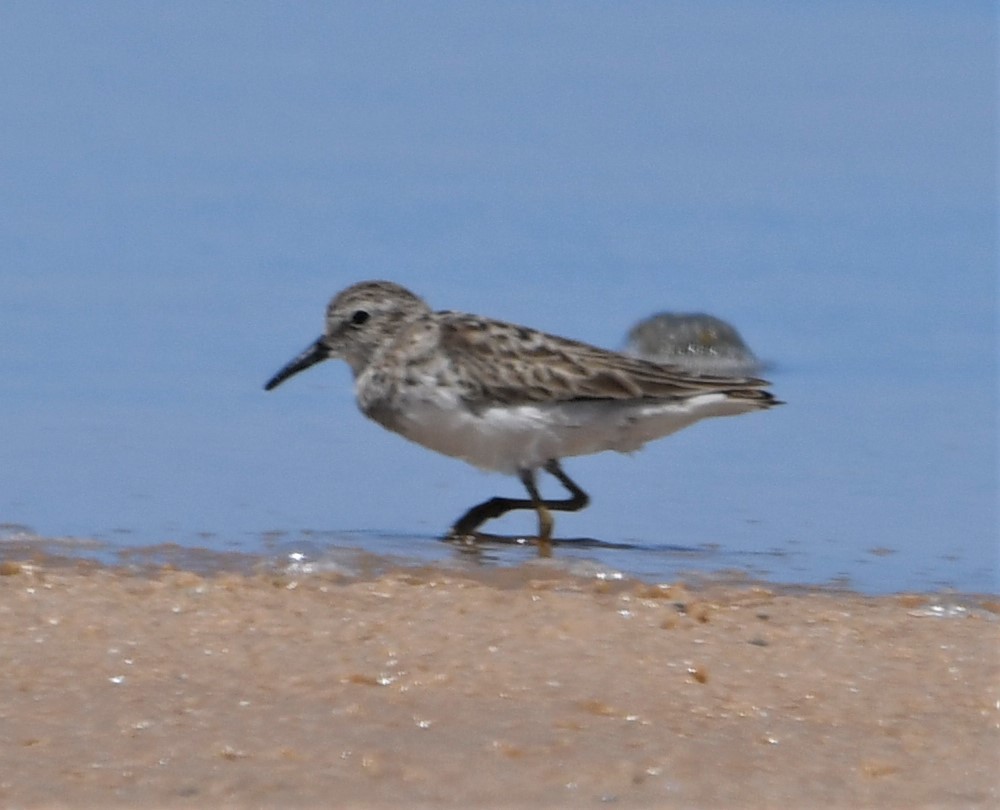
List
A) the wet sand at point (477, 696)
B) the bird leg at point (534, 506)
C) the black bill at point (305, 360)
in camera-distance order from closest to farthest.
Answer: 1. the wet sand at point (477, 696)
2. the bird leg at point (534, 506)
3. the black bill at point (305, 360)

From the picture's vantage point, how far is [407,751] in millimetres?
5137

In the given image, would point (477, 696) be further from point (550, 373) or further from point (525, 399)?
point (550, 373)

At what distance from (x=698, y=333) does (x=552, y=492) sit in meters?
5.65

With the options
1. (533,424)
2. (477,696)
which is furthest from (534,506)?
(477,696)

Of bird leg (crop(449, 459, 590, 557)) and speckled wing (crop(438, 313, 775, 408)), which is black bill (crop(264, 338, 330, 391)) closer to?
speckled wing (crop(438, 313, 775, 408))

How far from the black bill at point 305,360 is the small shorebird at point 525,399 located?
2.22 feet

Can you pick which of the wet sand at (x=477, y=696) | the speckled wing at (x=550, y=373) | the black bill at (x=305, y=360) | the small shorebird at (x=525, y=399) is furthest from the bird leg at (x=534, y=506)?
the wet sand at (x=477, y=696)

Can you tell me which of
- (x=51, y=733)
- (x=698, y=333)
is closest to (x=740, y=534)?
(x=51, y=733)

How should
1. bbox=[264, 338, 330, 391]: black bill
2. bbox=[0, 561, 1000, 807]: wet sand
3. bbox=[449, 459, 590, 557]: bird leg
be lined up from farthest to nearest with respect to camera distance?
1. bbox=[264, 338, 330, 391]: black bill
2. bbox=[449, 459, 590, 557]: bird leg
3. bbox=[0, 561, 1000, 807]: wet sand

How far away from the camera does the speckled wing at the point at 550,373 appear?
9648 millimetres

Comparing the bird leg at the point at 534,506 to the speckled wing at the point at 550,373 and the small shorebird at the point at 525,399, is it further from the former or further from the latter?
the speckled wing at the point at 550,373

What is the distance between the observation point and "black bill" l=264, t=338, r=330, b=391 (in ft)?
35.4

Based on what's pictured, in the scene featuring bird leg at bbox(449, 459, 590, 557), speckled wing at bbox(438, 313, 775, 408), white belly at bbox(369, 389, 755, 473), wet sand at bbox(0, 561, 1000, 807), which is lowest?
wet sand at bbox(0, 561, 1000, 807)

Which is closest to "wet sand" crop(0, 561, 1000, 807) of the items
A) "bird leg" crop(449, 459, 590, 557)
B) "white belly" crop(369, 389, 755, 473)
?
"bird leg" crop(449, 459, 590, 557)
